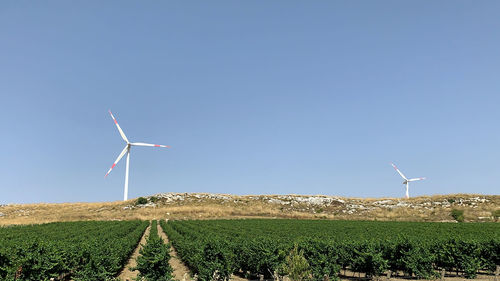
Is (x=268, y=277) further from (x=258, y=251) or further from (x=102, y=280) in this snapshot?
(x=102, y=280)

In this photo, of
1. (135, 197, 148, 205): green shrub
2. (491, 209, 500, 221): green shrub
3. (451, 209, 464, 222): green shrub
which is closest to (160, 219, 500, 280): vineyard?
(451, 209, 464, 222): green shrub

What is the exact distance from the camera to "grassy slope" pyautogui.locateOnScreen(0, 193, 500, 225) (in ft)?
276

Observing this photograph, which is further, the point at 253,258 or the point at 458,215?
the point at 458,215

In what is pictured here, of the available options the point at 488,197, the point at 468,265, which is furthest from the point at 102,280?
the point at 488,197

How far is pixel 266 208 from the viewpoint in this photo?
319 ft

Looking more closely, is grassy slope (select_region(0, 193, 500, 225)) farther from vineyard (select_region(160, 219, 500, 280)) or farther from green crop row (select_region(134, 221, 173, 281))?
green crop row (select_region(134, 221, 173, 281))

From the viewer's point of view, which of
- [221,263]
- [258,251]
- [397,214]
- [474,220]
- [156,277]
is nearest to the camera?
[156,277]

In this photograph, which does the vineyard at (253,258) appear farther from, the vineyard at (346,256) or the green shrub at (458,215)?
the green shrub at (458,215)

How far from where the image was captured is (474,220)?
74938 millimetres

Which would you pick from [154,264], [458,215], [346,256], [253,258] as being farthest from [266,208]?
[154,264]

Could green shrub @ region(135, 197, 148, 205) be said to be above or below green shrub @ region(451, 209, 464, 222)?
above

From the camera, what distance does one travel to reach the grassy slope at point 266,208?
3317 inches

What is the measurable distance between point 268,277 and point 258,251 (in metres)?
1.87

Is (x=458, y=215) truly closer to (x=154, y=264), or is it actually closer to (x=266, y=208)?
(x=266, y=208)
